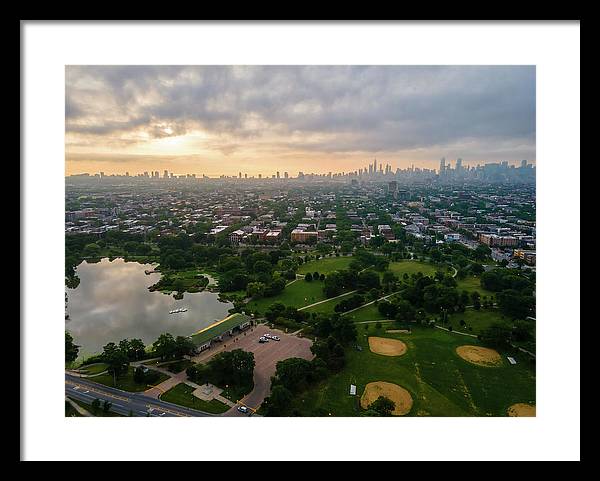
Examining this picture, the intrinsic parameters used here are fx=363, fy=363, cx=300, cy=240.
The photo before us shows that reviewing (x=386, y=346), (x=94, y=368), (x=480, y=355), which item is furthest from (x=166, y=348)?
(x=480, y=355)

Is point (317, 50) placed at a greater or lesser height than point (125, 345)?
greater

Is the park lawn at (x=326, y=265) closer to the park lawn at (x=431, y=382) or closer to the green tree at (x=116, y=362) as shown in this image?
the park lawn at (x=431, y=382)

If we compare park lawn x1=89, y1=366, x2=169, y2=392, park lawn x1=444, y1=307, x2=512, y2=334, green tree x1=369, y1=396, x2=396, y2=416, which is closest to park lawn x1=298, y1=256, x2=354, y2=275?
park lawn x1=444, y1=307, x2=512, y2=334

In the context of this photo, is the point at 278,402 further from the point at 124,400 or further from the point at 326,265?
the point at 326,265

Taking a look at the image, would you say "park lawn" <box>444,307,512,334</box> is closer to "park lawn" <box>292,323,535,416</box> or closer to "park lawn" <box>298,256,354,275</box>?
"park lawn" <box>292,323,535,416</box>
